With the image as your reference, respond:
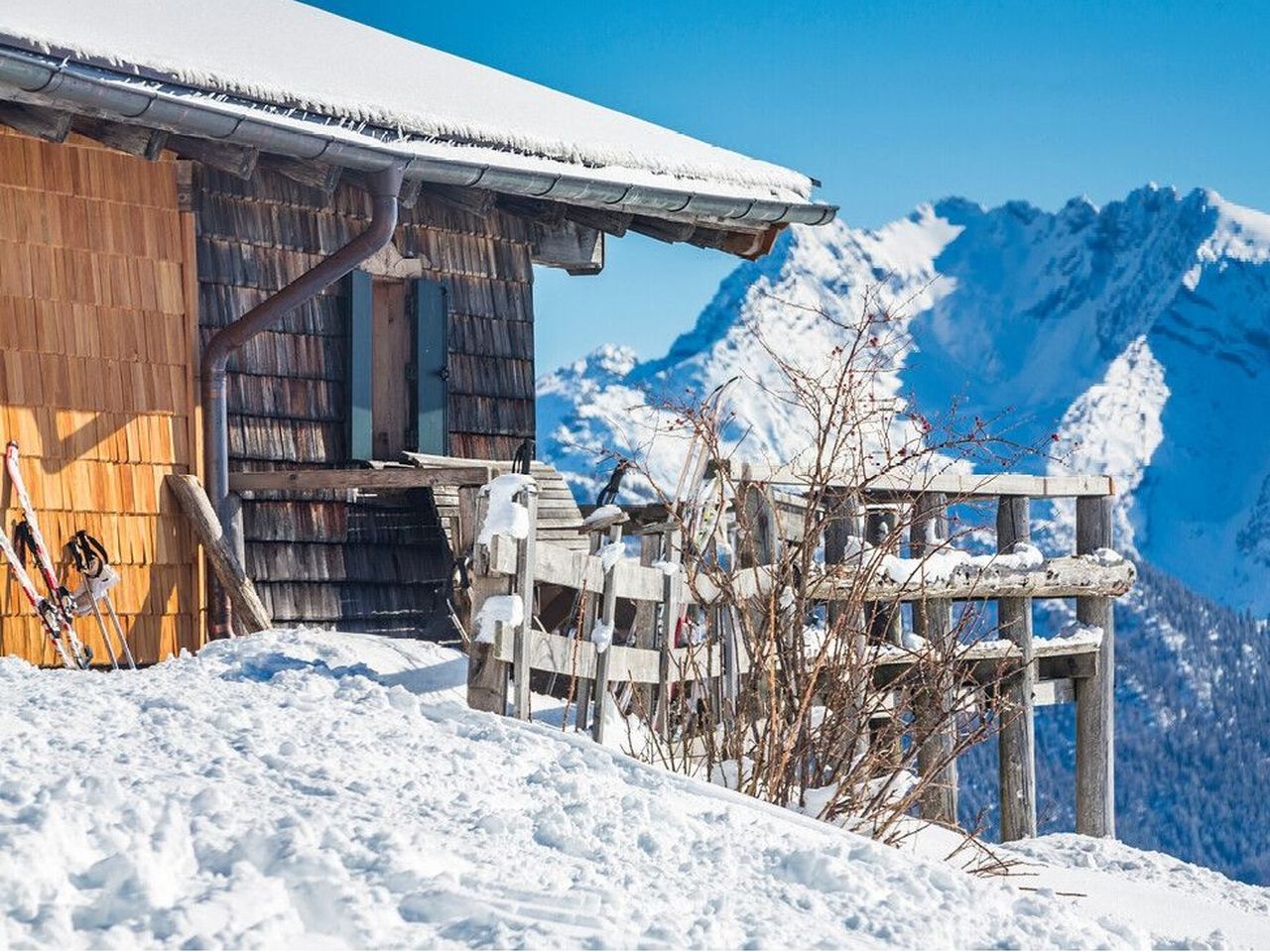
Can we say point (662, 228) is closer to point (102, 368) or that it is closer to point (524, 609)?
point (102, 368)

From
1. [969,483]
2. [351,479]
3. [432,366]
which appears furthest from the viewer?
[432,366]

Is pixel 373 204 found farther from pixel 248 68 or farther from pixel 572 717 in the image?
pixel 572 717

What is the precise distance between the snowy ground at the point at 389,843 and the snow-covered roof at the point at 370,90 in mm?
2979

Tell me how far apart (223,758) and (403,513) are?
5532 mm

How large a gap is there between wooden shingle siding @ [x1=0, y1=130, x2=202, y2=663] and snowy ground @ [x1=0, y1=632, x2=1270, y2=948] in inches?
86.4

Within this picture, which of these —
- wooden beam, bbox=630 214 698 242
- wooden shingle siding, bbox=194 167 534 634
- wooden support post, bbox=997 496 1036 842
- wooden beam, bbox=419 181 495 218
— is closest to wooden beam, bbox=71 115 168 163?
wooden shingle siding, bbox=194 167 534 634

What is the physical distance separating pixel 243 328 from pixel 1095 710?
6.74 metres

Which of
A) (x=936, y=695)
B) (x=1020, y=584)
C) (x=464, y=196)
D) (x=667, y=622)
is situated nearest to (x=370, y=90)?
(x=464, y=196)

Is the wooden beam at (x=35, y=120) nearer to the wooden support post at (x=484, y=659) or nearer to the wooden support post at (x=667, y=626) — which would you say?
the wooden support post at (x=484, y=659)

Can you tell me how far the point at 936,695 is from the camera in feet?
26.9

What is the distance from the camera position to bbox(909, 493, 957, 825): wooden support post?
26.0ft

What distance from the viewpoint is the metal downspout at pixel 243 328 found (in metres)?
10.3

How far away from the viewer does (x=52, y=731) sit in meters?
6.27

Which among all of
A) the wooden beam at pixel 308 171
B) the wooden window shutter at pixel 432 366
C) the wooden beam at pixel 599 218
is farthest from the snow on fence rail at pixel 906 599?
the wooden beam at pixel 308 171
